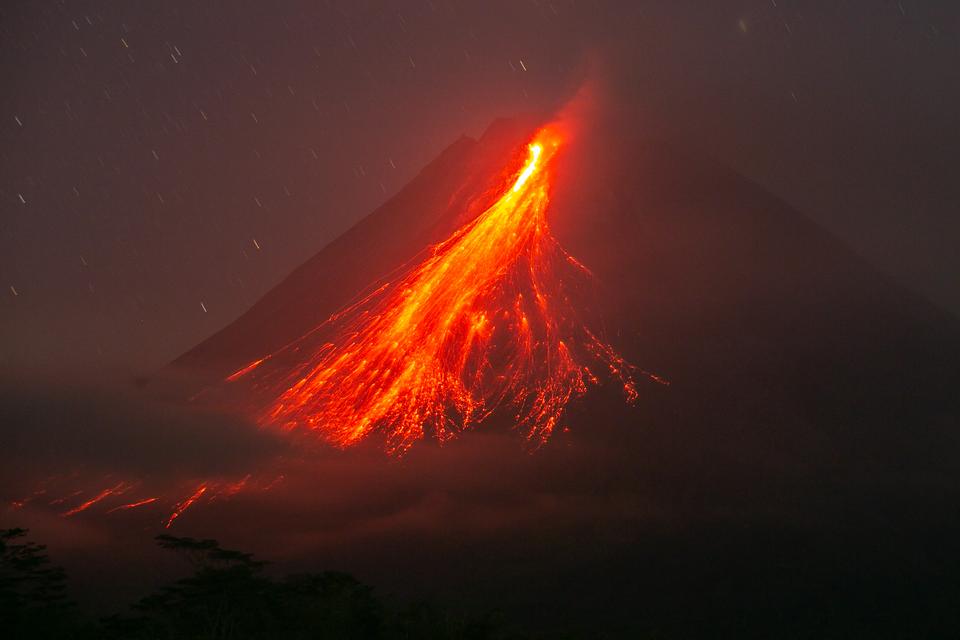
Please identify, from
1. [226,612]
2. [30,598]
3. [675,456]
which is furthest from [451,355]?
[30,598]

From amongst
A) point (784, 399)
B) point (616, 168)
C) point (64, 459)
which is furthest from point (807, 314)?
point (64, 459)

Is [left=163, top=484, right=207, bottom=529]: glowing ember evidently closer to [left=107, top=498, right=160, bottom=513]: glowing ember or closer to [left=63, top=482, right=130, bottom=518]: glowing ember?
[left=107, top=498, right=160, bottom=513]: glowing ember

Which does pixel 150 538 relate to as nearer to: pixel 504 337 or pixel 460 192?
pixel 504 337

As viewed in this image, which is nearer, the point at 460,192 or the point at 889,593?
the point at 889,593

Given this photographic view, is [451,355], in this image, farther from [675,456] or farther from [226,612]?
[226,612]

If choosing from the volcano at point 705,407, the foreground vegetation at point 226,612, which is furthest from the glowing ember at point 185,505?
the foreground vegetation at point 226,612

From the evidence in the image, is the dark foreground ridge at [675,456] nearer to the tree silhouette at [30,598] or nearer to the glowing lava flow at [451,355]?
the glowing lava flow at [451,355]

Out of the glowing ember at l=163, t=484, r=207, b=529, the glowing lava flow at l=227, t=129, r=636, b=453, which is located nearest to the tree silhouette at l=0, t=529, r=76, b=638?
the glowing ember at l=163, t=484, r=207, b=529
